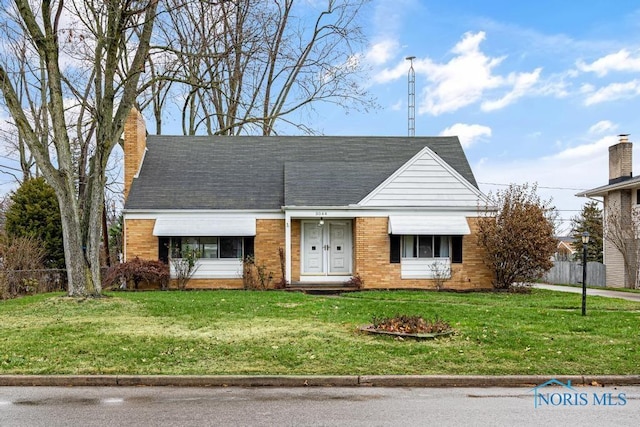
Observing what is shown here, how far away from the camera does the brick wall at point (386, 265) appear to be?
784 inches

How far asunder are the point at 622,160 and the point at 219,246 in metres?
20.8

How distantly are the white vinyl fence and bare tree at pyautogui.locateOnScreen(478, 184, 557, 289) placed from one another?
28.3ft

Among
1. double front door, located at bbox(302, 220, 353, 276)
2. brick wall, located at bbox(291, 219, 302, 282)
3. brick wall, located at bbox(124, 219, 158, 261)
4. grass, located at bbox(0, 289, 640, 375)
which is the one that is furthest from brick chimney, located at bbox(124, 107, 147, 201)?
grass, located at bbox(0, 289, 640, 375)

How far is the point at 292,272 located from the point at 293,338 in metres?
11.3

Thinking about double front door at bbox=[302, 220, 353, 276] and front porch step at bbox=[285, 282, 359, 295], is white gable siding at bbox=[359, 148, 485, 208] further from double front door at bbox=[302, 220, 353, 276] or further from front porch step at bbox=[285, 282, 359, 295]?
front porch step at bbox=[285, 282, 359, 295]

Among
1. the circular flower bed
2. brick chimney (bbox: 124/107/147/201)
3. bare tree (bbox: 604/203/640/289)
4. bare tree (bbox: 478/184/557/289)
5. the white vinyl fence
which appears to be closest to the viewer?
the circular flower bed

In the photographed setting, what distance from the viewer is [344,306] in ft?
46.2

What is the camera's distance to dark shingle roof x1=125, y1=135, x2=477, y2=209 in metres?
20.8

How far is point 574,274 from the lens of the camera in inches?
1189

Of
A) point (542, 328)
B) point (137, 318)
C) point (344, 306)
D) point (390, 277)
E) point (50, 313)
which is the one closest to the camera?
point (542, 328)

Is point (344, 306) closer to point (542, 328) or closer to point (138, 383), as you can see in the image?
point (542, 328)

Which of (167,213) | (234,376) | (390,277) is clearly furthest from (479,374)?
(167,213)

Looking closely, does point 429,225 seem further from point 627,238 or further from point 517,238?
point 627,238

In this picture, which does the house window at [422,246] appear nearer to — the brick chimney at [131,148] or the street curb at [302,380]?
the brick chimney at [131,148]
